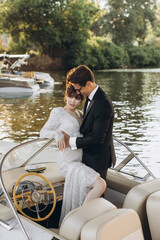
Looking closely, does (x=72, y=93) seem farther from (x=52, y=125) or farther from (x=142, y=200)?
(x=142, y=200)

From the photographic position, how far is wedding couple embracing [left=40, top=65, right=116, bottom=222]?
2.46m

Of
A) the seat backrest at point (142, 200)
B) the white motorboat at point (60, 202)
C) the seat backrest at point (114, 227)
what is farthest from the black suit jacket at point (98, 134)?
the seat backrest at point (114, 227)

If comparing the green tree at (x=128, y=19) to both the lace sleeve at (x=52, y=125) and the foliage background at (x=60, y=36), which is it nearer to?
the foliage background at (x=60, y=36)

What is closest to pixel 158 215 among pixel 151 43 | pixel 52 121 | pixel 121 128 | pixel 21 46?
pixel 52 121

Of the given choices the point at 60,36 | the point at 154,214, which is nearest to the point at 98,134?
the point at 154,214

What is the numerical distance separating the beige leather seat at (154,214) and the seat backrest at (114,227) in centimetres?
18

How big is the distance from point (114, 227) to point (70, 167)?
0.81 m

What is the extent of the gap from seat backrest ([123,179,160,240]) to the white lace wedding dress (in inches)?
12.8

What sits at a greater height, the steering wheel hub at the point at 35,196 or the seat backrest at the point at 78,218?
the seat backrest at the point at 78,218

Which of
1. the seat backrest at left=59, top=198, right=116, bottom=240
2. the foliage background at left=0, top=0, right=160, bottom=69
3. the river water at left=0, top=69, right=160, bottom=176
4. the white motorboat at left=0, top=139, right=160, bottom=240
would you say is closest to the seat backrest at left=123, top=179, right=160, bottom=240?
the white motorboat at left=0, top=139, right=160, bottom=240

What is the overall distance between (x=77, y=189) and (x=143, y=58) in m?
43.5

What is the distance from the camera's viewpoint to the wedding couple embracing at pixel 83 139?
246 cm

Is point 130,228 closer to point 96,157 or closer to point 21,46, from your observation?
point 96,157

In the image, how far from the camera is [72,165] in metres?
2.55
